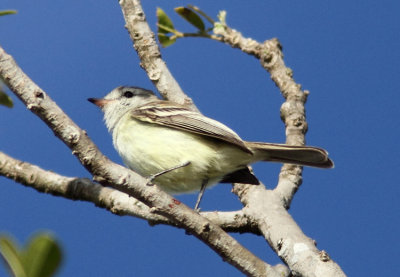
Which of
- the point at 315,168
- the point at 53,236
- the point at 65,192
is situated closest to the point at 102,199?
the point at 65,192

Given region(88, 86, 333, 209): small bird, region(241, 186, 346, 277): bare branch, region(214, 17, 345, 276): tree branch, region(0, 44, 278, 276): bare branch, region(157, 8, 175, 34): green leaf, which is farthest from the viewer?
region(157, 8, 175, 34): green leaf

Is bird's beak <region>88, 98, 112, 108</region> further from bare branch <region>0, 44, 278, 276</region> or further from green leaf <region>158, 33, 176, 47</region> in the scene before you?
bare branch <region>0, 44, 278, 276</region>

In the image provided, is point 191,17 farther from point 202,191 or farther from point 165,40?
point 202,191

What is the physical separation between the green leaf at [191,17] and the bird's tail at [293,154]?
129 centimetres

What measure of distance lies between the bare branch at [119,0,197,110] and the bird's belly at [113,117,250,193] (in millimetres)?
365

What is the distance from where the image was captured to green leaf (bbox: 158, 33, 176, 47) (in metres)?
5.24

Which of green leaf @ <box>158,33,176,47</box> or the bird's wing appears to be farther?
green leaf @ <box>158,33,176,47</box>

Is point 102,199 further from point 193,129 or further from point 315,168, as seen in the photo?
point 315,168

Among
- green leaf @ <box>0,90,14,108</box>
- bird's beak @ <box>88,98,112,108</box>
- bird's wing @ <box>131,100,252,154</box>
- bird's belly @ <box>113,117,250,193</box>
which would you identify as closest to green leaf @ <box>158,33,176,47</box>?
bird's wing @ <box>131,100,252,154</box>

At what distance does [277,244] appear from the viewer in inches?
133

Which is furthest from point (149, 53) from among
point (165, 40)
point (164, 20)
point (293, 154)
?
point (293, 154)

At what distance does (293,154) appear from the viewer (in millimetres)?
4555

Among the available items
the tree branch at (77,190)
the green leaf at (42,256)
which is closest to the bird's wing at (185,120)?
the tree branch at (77,190)

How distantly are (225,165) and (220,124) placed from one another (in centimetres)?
38
